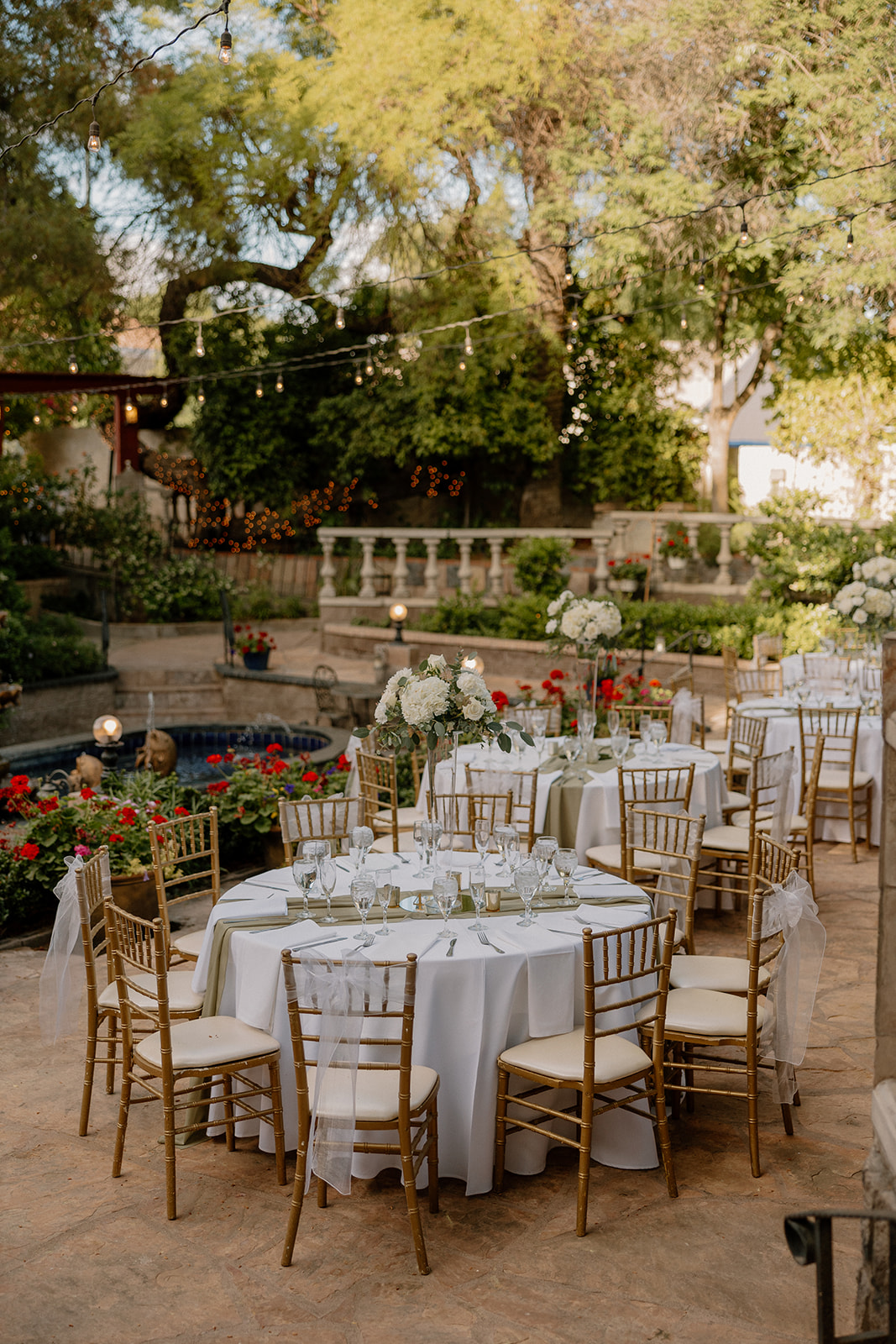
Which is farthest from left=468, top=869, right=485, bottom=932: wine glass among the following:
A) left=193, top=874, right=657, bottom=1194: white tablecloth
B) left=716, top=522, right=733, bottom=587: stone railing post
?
left=716, top=522, right=733, bottom=587: stone railing post

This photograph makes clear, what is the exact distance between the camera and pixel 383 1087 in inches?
152

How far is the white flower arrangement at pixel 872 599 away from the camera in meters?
8.78

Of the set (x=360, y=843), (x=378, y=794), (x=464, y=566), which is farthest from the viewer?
(x=464, y=566)

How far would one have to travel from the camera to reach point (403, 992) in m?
3.72

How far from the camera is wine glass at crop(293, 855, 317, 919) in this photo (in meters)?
4.60

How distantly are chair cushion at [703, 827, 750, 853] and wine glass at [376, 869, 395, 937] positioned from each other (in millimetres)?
2415

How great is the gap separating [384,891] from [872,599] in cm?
541

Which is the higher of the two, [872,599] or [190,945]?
[872,599]

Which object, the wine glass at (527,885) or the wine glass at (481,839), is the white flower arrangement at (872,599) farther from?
the wine glass at (527,885)

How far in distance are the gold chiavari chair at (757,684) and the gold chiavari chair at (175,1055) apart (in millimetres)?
6625

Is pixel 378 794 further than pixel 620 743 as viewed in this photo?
Yes

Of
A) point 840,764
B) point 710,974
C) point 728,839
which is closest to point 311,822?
point 710,974

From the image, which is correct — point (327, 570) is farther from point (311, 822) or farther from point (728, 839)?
point (311, 822)

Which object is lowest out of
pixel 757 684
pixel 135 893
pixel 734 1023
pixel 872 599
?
pixel 135 893
